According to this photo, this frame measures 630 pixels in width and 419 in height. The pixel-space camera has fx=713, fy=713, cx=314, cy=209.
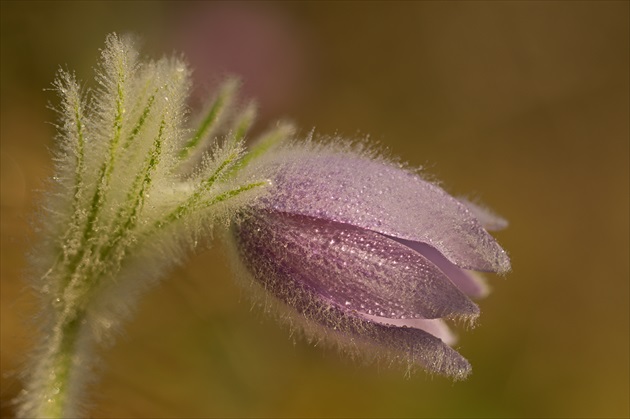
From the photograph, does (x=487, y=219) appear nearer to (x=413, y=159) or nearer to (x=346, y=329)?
(x=346, y=329)

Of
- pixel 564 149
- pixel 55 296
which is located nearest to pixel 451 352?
pixel 55 296

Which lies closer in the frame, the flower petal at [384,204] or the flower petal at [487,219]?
the flower petal at [384,204]

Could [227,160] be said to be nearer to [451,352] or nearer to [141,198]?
[141,198]

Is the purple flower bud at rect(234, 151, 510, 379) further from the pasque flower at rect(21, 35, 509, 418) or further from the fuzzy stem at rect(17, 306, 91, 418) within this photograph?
the fuzzy stem at rect(17, 306, 91, 418)

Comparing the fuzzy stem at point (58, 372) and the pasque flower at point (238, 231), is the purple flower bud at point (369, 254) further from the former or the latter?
the fuzzy stem at point (58, 372)

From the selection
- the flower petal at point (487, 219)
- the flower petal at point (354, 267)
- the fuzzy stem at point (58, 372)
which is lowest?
the fuzzy stem at point (58, 372)

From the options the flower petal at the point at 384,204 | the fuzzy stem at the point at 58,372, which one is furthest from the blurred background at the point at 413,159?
the flower petal at the point at 384,204

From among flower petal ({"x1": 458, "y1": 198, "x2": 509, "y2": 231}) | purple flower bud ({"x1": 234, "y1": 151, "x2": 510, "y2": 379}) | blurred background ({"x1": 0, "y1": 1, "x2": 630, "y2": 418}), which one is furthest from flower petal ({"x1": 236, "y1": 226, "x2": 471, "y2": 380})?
blurred background ({"x1": 0, "y1": 1, "x2": 630, "y2": 418})
